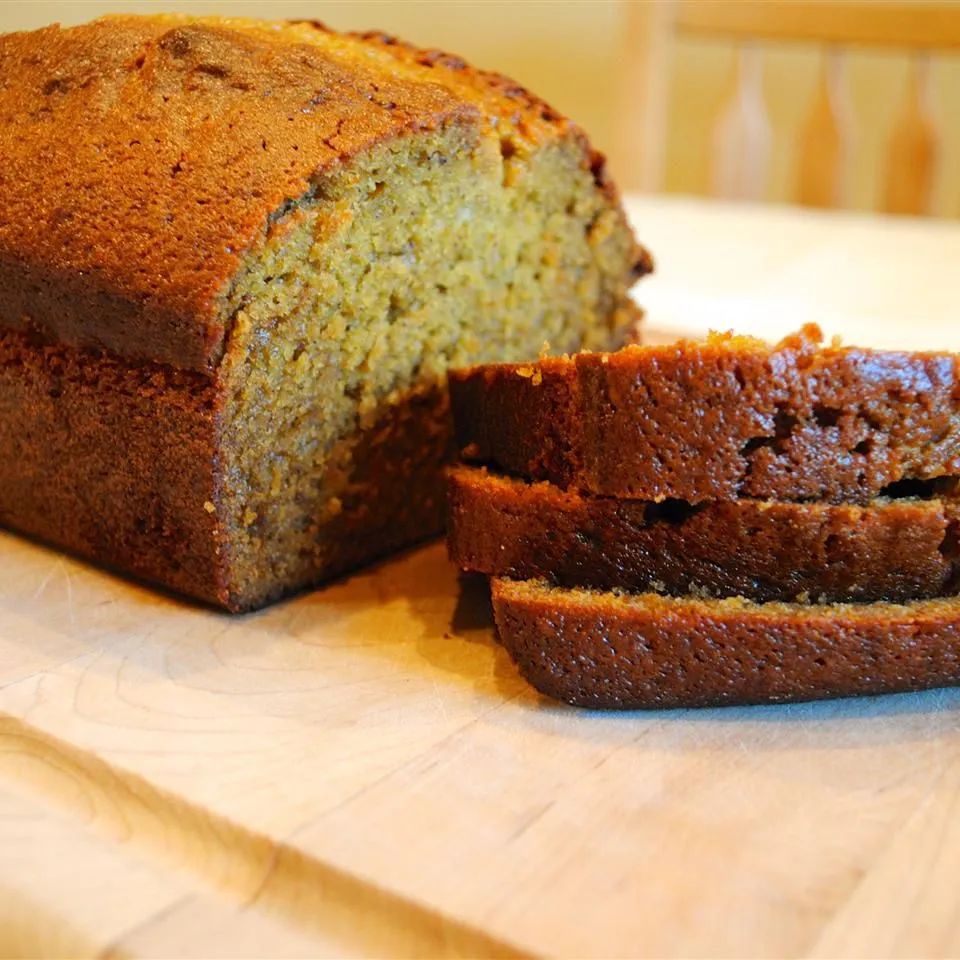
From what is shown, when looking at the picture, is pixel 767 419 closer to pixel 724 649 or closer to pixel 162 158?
pixel 724 649

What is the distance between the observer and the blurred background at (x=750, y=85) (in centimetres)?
534

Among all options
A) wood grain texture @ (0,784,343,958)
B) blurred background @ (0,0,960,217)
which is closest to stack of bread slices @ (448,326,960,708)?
wood grain texture @ (0,784,343,958)

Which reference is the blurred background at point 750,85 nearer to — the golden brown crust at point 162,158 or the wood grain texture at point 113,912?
the golden brown crust at point 162,158

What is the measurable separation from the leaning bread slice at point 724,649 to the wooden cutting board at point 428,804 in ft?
0.12

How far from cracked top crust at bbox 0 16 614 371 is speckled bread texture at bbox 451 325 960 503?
0.56 meters

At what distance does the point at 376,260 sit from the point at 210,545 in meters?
0.55

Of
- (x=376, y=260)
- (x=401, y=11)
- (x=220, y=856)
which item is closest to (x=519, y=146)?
(x=376, y=260)

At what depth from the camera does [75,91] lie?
2.07m

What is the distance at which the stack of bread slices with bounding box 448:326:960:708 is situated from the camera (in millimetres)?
1664

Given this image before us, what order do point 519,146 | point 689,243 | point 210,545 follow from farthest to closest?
1. point 689,243
2. point 519,146
3. point 210,545

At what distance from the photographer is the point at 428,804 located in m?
1.49

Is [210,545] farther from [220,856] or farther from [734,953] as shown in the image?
[734,953]

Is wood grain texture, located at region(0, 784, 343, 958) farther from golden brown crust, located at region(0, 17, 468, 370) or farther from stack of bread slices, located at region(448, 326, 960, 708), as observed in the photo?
golden brown crust, located at region(0, 17, 468, 370)

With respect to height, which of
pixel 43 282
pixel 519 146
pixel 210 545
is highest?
pixel 519 146
